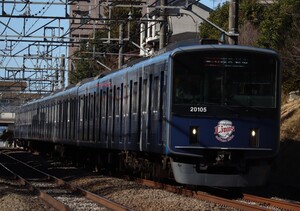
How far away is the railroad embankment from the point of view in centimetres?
2119

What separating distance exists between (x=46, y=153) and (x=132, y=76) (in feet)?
82.0

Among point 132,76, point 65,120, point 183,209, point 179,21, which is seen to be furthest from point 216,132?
point 179,21

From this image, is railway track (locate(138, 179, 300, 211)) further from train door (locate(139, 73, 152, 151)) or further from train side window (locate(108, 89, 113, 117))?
train side window (locate(108, 89, 113, 117))

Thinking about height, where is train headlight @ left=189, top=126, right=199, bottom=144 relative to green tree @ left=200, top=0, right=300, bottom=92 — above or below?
below

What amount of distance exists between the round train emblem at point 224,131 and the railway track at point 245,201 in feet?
4.02

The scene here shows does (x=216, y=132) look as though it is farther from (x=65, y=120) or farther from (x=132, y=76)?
(x=65, y=120)

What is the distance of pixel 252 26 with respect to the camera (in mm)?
39938

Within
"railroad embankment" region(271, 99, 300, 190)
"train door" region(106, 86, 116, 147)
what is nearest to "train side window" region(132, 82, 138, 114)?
"train door" region(106, 86, 116, 147)

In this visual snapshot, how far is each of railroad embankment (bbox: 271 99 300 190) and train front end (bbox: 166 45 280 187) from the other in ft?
17.5

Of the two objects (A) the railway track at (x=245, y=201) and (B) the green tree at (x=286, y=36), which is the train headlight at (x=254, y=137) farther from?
(B) the green tree at (x=286, y=36)

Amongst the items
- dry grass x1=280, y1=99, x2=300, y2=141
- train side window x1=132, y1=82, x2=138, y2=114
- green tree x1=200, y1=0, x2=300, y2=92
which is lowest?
dry grass x1=280, y1=99, x2=300, y2=141

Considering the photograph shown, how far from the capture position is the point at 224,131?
13672mm

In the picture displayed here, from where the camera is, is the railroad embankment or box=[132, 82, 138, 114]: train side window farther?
the railroad embankment

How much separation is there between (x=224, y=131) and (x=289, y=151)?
10.3m
